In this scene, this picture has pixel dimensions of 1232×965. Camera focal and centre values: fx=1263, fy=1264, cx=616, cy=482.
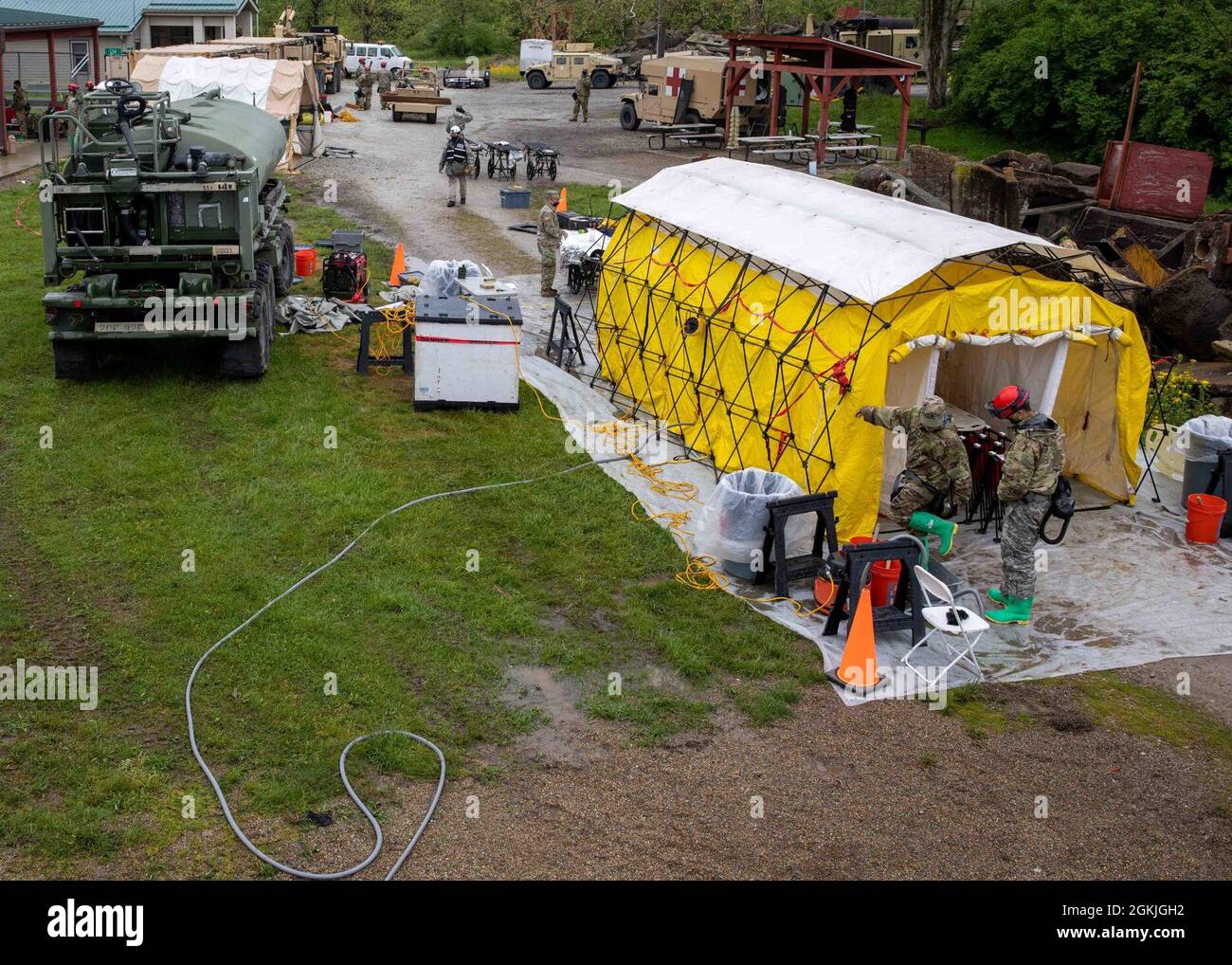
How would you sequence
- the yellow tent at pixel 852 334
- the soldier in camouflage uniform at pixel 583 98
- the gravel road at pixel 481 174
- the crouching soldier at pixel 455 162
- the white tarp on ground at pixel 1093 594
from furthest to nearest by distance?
the soldier in camouflage uniform at pixel 583 98 → the crouching soldier at pixel 455 162 → the gravel road at pixel 481 174 → the yellow tent at pixel 852 334 → the white tarp on ground at pixel 1093 594

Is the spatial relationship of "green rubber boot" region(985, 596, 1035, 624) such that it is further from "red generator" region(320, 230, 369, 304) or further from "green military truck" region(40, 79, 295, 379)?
"red generator" region(320, 230, 369, 304)

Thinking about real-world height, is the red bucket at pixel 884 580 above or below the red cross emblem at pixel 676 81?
below

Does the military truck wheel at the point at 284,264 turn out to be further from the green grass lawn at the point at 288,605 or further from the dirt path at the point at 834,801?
the dirt path at the point at 834,801

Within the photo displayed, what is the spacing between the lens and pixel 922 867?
7.60m

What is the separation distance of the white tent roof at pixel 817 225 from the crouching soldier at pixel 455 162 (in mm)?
10762

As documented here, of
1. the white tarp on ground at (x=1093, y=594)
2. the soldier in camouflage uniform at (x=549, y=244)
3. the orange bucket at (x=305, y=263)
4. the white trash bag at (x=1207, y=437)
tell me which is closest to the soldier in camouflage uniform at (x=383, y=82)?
the orange bucket at (x=305, y=263)

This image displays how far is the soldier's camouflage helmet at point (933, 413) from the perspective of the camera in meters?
11.1

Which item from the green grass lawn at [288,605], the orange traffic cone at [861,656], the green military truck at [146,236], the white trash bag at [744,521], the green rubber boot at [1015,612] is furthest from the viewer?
the green military truck at [146,236]

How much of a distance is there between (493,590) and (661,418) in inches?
188

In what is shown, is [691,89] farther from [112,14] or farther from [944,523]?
[944,523]

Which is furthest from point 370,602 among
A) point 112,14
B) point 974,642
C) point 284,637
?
point 112,14

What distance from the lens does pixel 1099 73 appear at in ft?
101

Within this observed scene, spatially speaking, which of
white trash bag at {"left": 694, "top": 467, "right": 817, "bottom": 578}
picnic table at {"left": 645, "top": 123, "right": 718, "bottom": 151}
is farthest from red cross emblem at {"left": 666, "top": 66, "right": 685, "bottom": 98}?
white trash bag at {"left": 694, "top": 467, "right": 817, "bottom": 578}

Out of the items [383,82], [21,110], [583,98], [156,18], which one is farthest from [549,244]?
[156,18]
